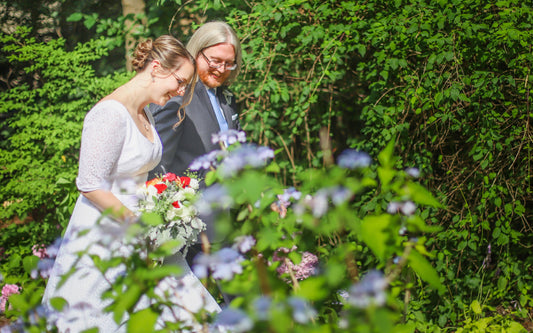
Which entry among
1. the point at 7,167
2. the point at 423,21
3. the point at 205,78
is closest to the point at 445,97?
the point at 423,21

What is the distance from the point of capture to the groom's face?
2.55m

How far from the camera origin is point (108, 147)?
1848mm

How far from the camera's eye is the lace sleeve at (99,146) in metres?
1.83

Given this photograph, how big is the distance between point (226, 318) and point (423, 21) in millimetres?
2180

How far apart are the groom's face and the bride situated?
0.34 meters

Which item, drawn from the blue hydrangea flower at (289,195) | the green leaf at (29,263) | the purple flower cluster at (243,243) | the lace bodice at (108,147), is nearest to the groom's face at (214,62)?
the lace bodice at (108,147)

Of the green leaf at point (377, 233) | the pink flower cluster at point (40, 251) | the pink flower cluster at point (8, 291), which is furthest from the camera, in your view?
the pink flower cluster at point (40, 251)

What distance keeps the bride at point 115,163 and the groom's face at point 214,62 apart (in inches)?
13.3

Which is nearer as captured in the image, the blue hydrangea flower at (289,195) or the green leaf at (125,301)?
the green leaf at (125,301)

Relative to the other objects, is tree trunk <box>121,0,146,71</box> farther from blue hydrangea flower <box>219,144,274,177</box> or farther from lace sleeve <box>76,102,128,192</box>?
blue hydrangea flower <box>219,144,274,177</box>

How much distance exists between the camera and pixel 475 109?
242 centimetres

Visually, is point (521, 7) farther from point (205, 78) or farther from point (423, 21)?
point (205, 78)

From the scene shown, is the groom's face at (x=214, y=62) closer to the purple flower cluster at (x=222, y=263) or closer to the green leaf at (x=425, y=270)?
the purple flower cluster at (x=222, y=263)

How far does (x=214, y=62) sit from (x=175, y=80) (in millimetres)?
557
